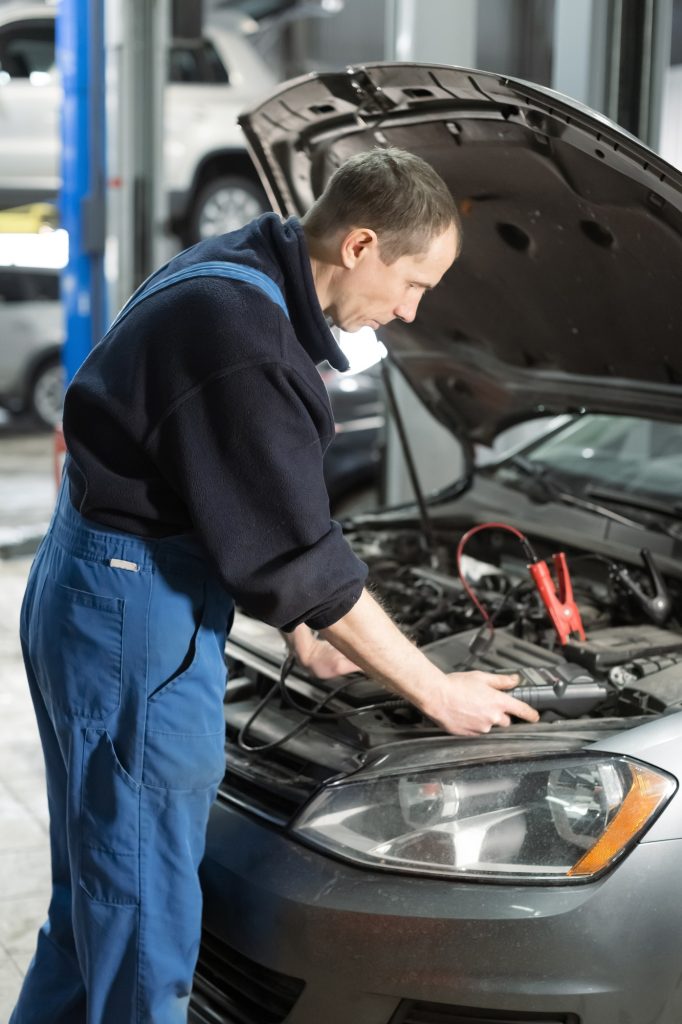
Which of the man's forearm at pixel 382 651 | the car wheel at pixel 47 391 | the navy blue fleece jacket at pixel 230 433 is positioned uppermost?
the navy blue fleece jacket at pixel 230 433

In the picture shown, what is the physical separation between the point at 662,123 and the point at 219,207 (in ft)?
15.5

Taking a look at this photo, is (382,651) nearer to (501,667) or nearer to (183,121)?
(501,667)

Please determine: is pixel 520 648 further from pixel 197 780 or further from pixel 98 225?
pixel 98 225

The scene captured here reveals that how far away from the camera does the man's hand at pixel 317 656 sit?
2176 millimetres

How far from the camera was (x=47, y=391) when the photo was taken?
1038cm

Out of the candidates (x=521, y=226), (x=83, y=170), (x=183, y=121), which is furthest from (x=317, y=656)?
(x=183, y=121)

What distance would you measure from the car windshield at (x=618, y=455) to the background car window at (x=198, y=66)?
228 inches

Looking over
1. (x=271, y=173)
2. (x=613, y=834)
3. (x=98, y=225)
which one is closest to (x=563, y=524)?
(x=271, y=173)

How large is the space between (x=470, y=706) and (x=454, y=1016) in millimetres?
450

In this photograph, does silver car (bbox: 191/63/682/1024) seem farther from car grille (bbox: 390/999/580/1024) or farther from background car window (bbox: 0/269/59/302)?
background car window (bbox: 0/269/59/302)

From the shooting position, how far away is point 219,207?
28.0ft

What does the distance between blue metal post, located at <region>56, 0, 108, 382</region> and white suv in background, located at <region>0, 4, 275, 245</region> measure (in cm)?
111

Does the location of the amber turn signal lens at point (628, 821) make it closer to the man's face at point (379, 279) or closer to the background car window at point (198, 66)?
the man's face at point (379, 279)

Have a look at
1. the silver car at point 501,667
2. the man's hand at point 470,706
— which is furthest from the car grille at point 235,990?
the man's hand at point 470,706
